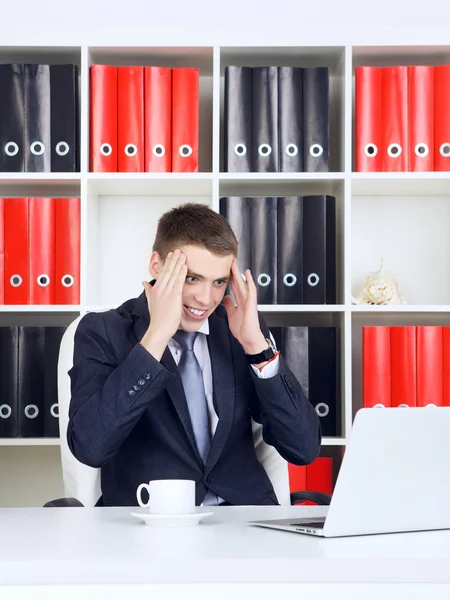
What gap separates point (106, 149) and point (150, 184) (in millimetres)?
183

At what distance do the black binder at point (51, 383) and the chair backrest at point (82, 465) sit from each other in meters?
0.67

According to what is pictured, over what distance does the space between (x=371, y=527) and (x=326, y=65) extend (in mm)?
2090

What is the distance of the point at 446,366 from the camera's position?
2.61m

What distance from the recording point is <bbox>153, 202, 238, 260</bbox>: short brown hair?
71.1 inches

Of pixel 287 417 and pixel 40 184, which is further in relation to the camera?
pixel 40 184

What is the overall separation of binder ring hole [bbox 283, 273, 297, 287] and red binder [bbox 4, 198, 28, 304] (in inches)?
32.7

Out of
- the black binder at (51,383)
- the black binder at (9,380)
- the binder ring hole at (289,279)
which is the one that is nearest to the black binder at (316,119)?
the binder ring hole at (289,279)

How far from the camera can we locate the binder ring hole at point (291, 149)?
2643mm

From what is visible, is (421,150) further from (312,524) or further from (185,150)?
(312,524)

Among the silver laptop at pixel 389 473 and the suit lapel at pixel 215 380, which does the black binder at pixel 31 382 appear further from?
the silver laptop at pixel 389 473

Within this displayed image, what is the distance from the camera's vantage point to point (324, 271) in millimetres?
2621

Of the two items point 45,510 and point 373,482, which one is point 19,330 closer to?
point 45,510

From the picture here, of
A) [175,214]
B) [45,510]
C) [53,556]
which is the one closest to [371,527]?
[53,556]
